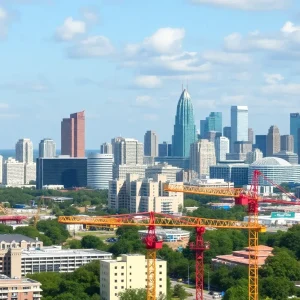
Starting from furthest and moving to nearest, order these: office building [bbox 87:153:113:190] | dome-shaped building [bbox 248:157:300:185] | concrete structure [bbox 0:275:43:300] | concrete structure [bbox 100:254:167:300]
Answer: office building [bbox 87:153:113:190] → dome-shaped building [bbox 248:157:300:185] → concrete structure [bbox 100:254:167:300] → concrete structure [bbox 0:275:43:300]

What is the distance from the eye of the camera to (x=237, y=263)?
74312 millimetres

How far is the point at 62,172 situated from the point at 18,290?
440ft

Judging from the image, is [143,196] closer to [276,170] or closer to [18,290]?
[276,170]

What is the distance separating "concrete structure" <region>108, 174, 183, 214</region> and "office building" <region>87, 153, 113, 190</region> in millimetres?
51716

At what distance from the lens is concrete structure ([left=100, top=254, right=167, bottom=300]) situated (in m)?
61.4

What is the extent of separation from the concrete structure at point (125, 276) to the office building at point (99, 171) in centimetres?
12846

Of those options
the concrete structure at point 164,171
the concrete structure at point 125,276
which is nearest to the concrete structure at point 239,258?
the concrete structure at point 125,276

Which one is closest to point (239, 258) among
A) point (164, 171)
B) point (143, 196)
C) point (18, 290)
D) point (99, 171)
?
point (18, 290)

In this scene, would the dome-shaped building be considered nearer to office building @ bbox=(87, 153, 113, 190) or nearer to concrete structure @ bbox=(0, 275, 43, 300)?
office building @ bbox=(87, 153, 113, 190)

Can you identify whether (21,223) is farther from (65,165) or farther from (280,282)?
(65,165)

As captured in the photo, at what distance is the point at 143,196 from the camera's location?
133 metres

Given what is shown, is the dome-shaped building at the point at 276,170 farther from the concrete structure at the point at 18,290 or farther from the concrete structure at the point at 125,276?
the concrete structure at the point at 18,290

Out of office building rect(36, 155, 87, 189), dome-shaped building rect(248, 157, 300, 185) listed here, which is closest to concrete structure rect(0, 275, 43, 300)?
dome-shaped building rect(248, 157, 300, 185)

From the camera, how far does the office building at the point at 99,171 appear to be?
19150 cm
